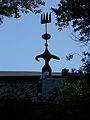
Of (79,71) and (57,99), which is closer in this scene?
(57,99)

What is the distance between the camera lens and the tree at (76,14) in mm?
11234

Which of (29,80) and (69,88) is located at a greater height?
(29,80)

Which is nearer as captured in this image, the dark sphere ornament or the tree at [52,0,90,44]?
the tree at [52,0,90,44]

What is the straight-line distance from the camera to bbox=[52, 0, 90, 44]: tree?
11.2 meters

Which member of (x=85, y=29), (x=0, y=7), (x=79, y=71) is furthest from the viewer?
(x=0, y=7)

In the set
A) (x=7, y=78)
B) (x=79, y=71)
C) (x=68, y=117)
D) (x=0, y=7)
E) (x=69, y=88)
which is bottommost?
(x=68, y=117)

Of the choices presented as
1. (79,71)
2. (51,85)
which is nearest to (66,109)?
(79,71)

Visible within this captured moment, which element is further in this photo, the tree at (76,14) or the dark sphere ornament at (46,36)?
the dark sphere ornament at (46,36)

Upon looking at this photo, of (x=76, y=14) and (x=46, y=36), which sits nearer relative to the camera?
(x=76, y=14)

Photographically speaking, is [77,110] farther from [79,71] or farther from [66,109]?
[79,71]

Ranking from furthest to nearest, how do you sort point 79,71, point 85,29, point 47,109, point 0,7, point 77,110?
point 0,7
point 85,29
point 79,71
point 47,109
point 77,110

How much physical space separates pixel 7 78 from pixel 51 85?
22.9ft

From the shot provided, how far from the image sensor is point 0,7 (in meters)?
16.2

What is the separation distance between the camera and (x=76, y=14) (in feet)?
38.3
